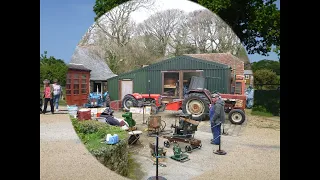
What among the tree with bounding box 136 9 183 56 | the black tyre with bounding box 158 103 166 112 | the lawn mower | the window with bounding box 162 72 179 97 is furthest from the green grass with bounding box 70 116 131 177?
the tree with bounding box 136 9 183 56

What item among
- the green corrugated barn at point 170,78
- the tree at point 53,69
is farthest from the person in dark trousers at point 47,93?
the green corrugated barn at point 170,78

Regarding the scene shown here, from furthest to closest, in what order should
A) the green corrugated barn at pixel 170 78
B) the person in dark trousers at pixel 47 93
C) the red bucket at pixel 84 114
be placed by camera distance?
the person in dark trousers at pixel 47 93 → the red bucket at pixel 84 114 → the green corrugated barn at pixel 170 78

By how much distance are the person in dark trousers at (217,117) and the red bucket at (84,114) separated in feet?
3.51

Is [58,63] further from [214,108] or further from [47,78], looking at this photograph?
[214,108]

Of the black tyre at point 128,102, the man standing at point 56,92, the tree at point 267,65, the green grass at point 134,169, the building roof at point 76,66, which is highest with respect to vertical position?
the tree at point 267,65

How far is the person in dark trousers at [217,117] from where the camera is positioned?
2.24 metres

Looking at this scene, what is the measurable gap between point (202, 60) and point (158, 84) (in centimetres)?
41

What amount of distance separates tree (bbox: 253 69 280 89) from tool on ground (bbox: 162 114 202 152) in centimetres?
70

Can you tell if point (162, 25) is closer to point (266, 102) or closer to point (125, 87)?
point (125, 87)

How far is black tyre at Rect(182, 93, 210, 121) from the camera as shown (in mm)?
2238

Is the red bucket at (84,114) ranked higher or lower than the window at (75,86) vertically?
lower

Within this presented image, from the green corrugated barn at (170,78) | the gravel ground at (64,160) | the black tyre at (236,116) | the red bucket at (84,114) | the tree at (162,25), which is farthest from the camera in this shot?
the gravel ground at (64,160)

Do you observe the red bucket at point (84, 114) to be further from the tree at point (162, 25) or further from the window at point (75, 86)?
the tree at point (162, 25)

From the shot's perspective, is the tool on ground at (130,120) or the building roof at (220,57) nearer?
the building roof at (220,57)
